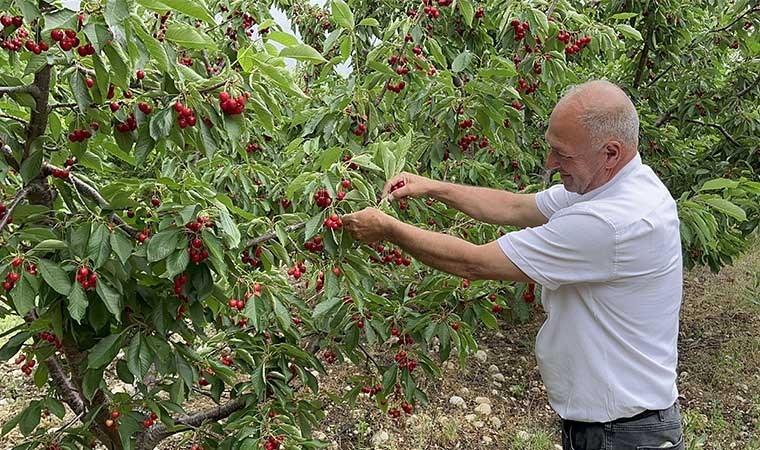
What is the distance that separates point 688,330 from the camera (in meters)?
6.05

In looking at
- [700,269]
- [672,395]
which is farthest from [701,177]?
[700,269]

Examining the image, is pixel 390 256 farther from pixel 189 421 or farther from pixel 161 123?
pixel 161 123

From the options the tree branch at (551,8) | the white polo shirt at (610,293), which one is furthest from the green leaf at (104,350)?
the tree branch at (551,8)

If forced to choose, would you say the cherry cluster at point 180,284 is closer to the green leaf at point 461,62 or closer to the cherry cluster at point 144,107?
the cherry cluster at point 144,107

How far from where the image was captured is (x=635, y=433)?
2252 millimetres

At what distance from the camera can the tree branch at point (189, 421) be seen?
112 inches

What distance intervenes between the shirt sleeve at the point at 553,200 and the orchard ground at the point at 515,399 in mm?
1609

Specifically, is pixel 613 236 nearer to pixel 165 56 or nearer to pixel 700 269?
pixel 165 56

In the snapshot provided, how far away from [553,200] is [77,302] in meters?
1.75

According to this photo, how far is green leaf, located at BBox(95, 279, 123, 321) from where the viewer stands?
6.03 ft

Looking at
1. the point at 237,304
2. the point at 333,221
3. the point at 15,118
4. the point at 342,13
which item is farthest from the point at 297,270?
the point at 15,118

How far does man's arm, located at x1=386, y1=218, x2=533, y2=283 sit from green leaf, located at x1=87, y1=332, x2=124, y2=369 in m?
0.87

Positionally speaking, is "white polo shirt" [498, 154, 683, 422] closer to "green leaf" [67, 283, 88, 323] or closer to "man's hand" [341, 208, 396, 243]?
"man's hand" [341, 208, 396, 243]

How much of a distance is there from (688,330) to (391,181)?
467 centimetres
